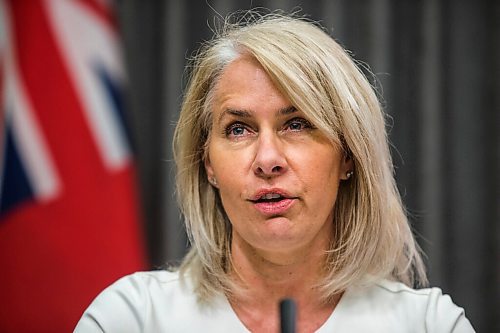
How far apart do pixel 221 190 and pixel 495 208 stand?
1688mm

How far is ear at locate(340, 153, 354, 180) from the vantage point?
4.84 ft

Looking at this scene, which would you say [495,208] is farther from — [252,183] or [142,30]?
[252,183]

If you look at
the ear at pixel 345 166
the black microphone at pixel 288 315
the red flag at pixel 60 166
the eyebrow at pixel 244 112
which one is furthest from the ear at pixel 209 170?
the red flag at pixel 60 166

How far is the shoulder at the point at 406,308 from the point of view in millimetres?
1488

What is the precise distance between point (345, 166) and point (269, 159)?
0.60 feet

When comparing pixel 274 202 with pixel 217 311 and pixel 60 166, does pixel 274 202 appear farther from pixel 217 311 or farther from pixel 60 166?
pixel 60 166

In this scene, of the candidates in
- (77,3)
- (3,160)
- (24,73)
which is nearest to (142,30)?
(77,3)

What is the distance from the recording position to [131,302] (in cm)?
147

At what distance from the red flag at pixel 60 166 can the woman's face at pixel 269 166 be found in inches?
51.2

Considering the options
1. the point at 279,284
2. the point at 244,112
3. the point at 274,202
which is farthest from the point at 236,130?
the point at 279,284

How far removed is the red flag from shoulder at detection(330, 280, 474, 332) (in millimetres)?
1295

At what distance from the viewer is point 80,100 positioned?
2711mm

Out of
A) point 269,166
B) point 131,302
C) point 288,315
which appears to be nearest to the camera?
point 288,315

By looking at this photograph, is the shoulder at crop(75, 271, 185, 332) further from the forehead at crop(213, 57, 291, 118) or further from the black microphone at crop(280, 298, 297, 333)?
the black microphone at crop(280, 298, 297, 333)
